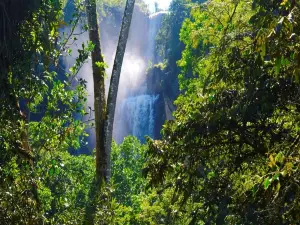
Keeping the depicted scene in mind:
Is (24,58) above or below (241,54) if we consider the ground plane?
below

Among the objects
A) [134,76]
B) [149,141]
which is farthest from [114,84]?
[134,76]

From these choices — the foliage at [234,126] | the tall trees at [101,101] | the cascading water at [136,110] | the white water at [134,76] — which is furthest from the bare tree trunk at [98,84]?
the cascading water at [136,110]

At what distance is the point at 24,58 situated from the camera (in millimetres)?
5125

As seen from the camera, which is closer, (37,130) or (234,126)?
(37,130)

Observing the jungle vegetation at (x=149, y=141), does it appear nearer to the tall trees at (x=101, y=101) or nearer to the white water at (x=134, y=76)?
the tall trees at (x=101, y=101)

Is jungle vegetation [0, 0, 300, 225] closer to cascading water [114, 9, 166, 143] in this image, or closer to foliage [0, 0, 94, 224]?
foliage [0, 0, 94, 224]

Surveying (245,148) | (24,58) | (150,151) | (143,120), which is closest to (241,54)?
(245,148)

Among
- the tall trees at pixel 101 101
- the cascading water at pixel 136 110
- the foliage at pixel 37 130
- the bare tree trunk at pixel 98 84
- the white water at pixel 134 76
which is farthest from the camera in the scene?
the white water at pixel 134 76

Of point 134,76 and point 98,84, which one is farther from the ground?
point 134,76

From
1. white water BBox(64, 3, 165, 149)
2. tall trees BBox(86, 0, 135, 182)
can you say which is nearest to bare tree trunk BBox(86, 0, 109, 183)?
tall trees BBox(86, 0, 135, 182)

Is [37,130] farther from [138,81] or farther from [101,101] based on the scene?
[138,81]

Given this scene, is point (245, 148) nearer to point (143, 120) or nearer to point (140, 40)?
point (143, 120)

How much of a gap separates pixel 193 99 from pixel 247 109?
122 cm

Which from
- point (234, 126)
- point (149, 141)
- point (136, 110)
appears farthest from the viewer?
point (136, 110)
